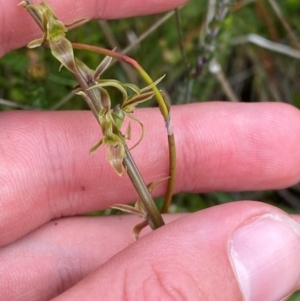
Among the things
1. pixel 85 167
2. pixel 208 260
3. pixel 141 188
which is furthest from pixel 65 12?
pixel 208 260

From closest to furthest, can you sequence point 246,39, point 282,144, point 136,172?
point 136,172, point 282,144, point 246,39

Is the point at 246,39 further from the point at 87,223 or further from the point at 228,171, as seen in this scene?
the point at 87,223

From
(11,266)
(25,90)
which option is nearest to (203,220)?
(11,266)

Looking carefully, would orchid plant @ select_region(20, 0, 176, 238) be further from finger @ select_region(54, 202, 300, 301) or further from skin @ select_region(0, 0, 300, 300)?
skin @ select_region(0, 0, 300, 300)

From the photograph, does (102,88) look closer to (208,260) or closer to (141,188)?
(141,188)

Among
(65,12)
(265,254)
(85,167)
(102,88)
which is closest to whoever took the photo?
(102,88)

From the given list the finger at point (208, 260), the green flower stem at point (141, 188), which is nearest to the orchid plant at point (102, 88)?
the green flower stem at point (141, 188)

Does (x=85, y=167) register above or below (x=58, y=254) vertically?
above
